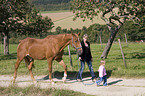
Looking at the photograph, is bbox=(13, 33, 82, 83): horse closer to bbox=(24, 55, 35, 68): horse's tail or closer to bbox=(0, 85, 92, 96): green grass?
bbox=(24, 55, 35, 68): horse's tail

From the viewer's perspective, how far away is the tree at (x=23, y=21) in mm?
25941

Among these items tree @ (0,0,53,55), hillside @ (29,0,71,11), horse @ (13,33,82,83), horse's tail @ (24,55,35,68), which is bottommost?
horse's tail @ (24,55,35,68)

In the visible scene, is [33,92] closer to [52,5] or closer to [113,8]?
[113,8]

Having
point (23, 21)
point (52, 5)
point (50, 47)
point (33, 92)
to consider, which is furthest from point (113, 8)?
point (52, 5)

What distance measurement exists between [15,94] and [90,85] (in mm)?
3214

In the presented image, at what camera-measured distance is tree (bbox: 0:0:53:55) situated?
85.1 feet

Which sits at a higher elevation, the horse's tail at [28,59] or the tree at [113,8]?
the tree at [113,8]

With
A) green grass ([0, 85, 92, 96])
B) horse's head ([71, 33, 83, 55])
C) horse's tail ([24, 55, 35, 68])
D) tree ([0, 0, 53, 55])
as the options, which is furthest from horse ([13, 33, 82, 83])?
tree ([0, 0, 53, 55])

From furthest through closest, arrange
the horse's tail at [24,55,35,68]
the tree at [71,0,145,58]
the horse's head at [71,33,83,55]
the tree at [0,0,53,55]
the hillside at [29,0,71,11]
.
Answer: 1. the hillside at [29,0,71,11]
2. the tree at [0,0,53,55]
3. the tree at [71,0,145,58]
4. the horse's tail at [24,55,35,68]
5. the horse's head at [71,33,83,55]

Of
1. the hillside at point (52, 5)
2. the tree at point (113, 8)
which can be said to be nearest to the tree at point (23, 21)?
the tree at point (113, 8)

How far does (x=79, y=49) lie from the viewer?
28.7ft

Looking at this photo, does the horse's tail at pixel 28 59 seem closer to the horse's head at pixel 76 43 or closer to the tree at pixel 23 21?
the horse's head at pixel 76 43

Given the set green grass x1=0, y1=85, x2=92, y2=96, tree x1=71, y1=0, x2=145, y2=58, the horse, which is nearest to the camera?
green grass x1=0, y1=85, x2=92, y2=96

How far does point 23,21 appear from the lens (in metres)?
30.5
